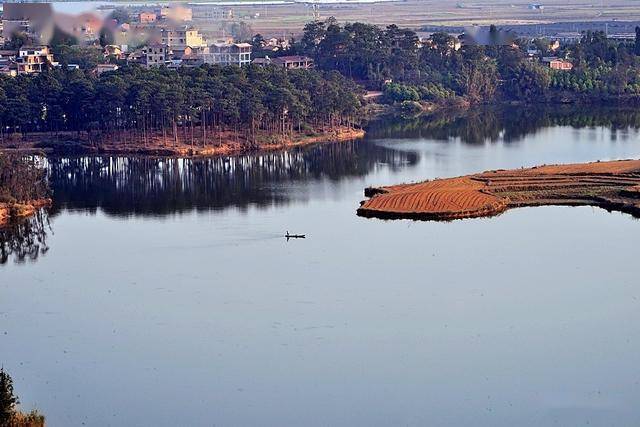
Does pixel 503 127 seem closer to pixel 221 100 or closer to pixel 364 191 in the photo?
pixel 221 100

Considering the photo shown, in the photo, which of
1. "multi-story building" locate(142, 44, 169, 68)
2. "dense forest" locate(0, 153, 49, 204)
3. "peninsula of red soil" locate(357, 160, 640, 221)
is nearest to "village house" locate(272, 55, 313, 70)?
"multi-story building" locate(142, 44, 169, 68)

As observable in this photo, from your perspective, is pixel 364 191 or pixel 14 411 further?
pixel 364 191

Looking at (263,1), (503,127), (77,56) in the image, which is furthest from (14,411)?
(263,1)

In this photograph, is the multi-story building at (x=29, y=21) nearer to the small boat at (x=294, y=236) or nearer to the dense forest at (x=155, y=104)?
the dense forest at (x=155, y=104)

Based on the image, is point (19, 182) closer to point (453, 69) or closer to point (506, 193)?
point (506, 193)

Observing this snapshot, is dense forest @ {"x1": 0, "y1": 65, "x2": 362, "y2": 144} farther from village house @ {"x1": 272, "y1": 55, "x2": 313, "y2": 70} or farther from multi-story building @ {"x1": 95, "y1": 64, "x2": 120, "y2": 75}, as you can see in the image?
village house @ {"x1": 272, "y1": 55, "x2": 313, "y2": 70}

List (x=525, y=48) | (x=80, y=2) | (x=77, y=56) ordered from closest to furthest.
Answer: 1. (x=77, y=56)
2. (x=525, y=48)
3. (x=80, y=2)
